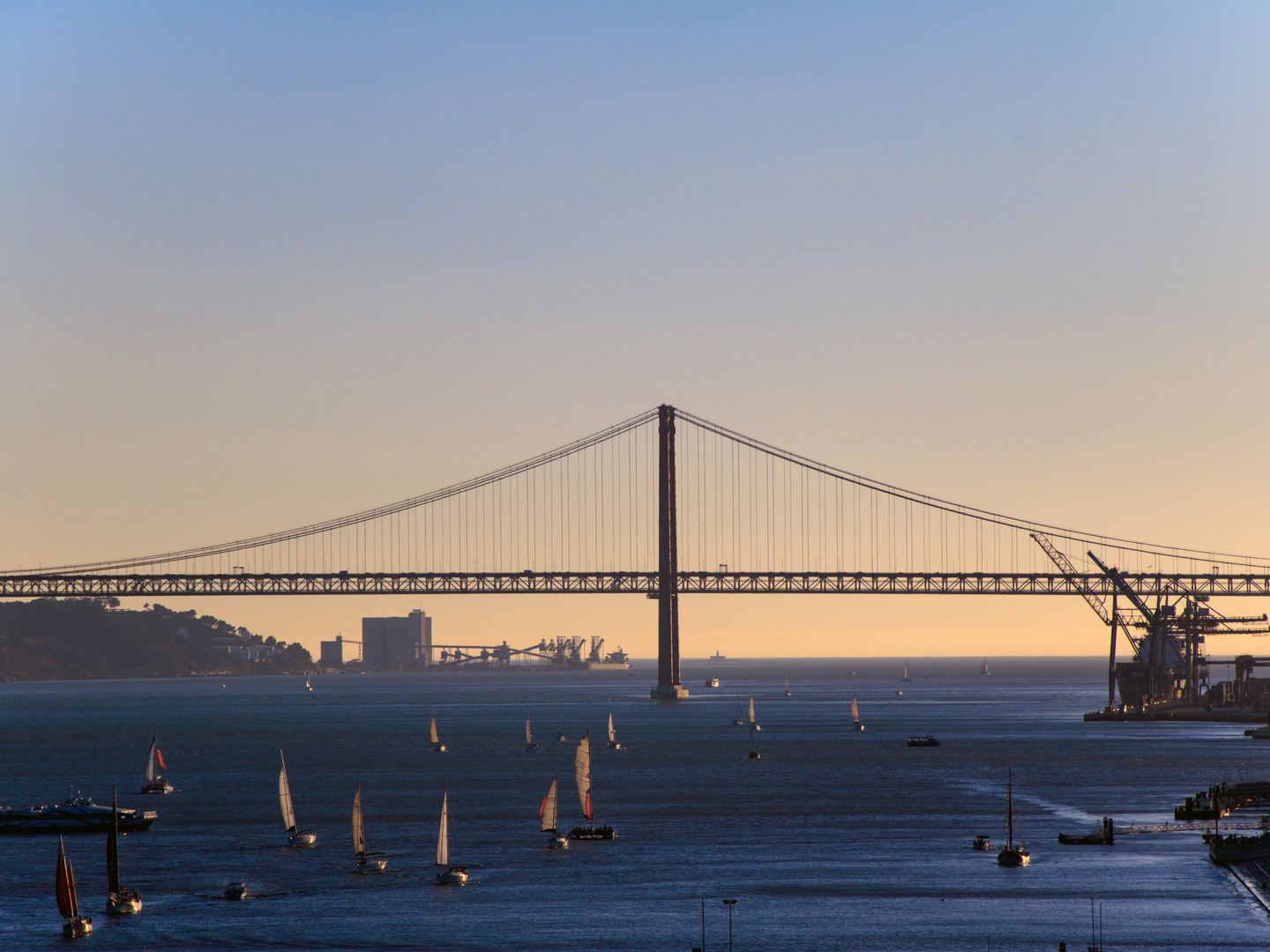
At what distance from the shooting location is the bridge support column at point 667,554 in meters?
181

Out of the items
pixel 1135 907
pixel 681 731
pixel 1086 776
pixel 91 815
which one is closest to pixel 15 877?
pixel 91 815

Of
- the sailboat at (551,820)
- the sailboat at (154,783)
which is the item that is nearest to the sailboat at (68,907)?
the sailboat at (551,820)

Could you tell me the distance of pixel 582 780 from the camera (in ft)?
268

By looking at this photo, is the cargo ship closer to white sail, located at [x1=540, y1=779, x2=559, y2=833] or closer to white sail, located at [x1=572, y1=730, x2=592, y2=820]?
white sail, located at [x1=540, y1=779, x2=559, y2=833]

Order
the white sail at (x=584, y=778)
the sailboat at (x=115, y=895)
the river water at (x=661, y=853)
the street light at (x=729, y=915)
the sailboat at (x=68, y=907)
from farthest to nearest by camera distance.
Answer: the white sail at (x=584, y=778)
the sailboat at (x=115, y=895)
the river water at (x=661, y=853)
the sailboat at (x=68, y=907)
the street light at (x=729, y=915)

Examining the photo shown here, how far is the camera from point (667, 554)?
7136 inches

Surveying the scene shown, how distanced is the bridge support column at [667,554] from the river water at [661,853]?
44051 mm

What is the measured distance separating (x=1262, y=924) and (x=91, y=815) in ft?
175

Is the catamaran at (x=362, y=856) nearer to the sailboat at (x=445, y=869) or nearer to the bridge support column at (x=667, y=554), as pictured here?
the sailboat at (x=445, y=869)

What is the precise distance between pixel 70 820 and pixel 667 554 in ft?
334

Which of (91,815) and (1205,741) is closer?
(91,815)

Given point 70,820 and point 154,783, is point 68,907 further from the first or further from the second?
point 154,783

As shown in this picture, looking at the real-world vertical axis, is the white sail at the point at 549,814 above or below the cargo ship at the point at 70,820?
above

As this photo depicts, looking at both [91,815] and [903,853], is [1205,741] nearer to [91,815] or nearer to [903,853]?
[903,853]
